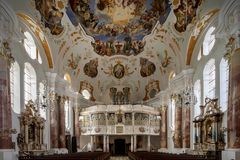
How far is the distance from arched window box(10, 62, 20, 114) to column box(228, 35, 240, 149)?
12152 millimetres

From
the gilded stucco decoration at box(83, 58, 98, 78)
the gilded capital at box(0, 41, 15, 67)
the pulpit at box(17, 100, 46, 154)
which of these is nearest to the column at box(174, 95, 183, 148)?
the gilded stucco decoration at box(83, 58, 98, 78)

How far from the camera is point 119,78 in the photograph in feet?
119

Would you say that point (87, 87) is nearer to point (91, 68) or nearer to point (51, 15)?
point (91, 68)

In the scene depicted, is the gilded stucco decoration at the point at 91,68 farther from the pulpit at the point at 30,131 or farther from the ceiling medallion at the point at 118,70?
the pulpit at the point at 30,131

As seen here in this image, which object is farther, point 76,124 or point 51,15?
point 76,124

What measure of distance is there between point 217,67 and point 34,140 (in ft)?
41.2

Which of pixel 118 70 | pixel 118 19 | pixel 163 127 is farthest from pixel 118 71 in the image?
pixel 118 19

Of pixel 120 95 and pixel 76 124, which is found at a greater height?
pixel 120 95

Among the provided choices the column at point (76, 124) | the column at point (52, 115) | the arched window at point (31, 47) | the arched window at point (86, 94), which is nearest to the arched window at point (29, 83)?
the arched window at point (31, 47)

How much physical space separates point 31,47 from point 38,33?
44.6 inches

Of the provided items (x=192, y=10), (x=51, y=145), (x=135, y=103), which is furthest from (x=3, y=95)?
(x=135, y=103)

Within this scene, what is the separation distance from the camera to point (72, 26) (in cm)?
2538

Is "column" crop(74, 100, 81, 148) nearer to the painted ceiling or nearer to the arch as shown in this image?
the painted ceiling

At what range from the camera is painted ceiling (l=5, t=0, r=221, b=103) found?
Result: 21.9 metres
